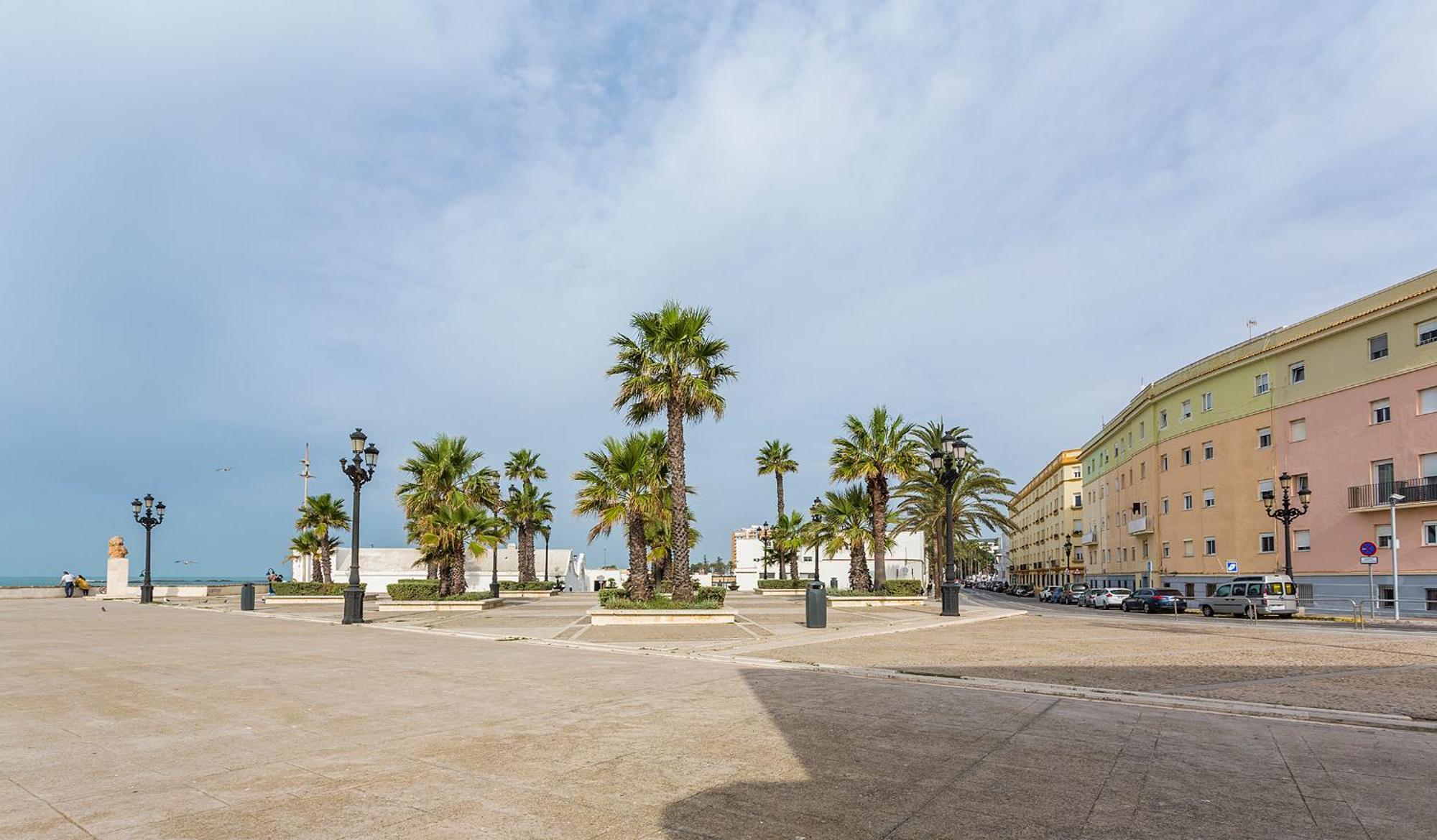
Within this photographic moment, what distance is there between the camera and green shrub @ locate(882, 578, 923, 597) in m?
39.7

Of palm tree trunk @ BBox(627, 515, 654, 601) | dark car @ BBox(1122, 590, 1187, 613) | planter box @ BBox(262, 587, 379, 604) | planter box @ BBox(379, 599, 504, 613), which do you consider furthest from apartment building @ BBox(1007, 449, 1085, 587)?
planter box @ BBox(262, 587, 379, 604)

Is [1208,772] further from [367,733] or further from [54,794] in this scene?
[54,794]

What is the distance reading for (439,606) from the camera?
33.2 metres

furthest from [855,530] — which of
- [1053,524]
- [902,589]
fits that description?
[1053,524]

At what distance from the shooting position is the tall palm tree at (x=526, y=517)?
48616 millimetres

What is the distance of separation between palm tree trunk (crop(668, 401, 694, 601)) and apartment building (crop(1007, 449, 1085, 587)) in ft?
187

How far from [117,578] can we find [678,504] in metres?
40.3

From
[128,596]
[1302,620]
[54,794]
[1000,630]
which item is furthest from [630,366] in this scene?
[128,596]

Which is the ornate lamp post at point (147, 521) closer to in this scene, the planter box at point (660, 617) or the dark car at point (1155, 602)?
the planter box at point (660, 617)

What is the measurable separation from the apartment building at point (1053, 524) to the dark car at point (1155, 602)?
2955cm

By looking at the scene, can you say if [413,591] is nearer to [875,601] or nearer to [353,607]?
[353,607]

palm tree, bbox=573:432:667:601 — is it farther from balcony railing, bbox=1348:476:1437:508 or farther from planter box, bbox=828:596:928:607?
balcony railing, bbox=1348:476:1437:508

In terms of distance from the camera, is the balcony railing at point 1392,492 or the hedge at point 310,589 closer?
the balcony railing at point 1392,492

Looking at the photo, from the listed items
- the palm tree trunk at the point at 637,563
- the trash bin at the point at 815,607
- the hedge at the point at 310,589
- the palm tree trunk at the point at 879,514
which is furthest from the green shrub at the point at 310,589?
the trash bin at the point at 815,607
